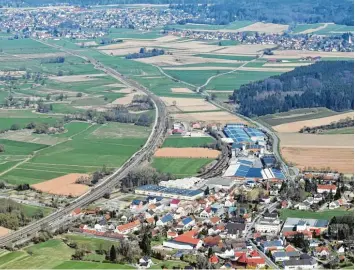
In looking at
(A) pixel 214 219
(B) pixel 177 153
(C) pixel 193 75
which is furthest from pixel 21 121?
(A) pixel 214 219

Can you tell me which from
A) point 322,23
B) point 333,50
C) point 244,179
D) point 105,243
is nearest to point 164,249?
point 105,243

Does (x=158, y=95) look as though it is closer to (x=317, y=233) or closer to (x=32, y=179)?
(x=32, y=179)

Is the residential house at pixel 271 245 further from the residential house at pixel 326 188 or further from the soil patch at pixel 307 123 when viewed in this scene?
the soil patch at pixel 307 123

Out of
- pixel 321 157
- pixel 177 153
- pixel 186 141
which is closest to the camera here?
pixel 321 157

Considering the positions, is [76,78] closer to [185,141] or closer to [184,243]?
[185,141]

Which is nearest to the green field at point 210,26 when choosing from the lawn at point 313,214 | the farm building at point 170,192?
the farm building at point 170,192

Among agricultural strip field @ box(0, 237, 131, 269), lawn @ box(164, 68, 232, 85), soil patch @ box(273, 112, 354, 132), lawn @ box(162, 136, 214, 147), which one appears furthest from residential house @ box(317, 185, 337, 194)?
lawn @ box(164, 68, 232, 85)
